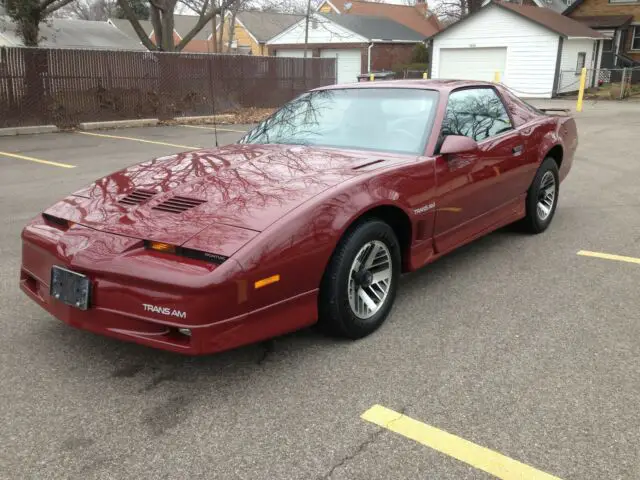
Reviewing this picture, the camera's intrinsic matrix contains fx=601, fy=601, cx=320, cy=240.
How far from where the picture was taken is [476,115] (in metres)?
4.81

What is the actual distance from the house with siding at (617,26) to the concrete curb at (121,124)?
26866 mm

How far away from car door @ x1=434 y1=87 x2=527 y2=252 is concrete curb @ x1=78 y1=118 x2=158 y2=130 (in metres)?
12.8

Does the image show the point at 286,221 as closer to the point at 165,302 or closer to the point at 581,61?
the point at 165,302

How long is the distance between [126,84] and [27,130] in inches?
129

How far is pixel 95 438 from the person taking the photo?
8.57ft

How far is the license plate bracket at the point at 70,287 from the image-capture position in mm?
2934

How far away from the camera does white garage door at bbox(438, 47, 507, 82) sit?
30.3 meters

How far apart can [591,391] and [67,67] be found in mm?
15577

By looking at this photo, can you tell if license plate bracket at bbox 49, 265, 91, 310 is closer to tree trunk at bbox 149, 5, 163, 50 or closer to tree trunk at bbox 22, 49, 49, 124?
tree trunk at bbox 22, 49, 49, 124

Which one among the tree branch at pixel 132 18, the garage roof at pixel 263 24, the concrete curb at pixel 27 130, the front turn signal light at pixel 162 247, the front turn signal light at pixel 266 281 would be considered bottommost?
the concrete curb at pixel 27 130

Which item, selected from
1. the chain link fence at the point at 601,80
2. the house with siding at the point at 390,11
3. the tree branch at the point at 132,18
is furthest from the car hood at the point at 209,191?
the house with siding at the point at 390,11

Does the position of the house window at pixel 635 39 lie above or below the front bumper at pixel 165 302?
above

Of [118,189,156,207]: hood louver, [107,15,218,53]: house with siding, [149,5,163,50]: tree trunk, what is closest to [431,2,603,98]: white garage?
[149,5,163,50]: tree trunk

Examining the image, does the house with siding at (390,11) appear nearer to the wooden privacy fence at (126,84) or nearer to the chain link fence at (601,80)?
the chain link fence at (601,80)
